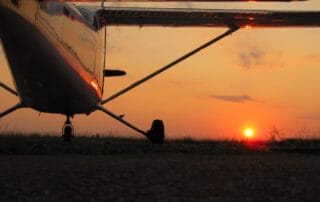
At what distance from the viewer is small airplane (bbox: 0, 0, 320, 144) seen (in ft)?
27.8

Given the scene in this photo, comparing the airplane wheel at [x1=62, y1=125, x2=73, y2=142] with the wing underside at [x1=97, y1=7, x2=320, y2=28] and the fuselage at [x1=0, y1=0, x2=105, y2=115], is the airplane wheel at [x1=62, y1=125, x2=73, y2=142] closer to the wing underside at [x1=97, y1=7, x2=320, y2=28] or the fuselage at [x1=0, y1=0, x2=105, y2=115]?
the fuselage at [x1=0, y1=0, x2=105, y2=115]

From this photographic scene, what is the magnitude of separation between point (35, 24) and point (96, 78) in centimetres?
349

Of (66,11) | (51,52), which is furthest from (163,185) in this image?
(66,11)

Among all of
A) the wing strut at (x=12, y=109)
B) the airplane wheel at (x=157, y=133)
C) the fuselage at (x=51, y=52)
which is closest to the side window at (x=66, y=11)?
the fuselage at (x=51, y=52)

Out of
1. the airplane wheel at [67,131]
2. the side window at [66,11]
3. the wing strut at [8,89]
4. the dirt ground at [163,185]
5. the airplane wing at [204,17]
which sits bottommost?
the dirt ground at [163,185]

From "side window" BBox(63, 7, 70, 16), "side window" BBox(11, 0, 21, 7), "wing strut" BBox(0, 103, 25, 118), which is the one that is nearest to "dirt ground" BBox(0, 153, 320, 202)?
"side window" BBox(11, 0, 21, 7)

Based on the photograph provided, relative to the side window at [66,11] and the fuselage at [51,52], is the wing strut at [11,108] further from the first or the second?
the side window at [66,11]

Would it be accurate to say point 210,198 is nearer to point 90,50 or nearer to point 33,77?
point 33,77

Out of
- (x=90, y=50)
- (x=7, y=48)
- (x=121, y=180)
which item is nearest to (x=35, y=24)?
(x=7, y=48)

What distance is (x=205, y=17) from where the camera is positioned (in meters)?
13.7

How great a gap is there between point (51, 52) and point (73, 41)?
0.81m

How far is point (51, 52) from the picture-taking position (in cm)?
896

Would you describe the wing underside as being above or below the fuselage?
above

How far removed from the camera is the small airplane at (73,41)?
333 inches
